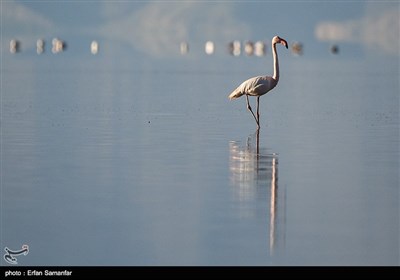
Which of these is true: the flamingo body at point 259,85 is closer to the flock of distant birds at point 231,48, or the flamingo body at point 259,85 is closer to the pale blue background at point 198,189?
the pale blue background at point 198,189

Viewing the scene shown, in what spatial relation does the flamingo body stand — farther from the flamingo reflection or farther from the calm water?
the flamingo reflection

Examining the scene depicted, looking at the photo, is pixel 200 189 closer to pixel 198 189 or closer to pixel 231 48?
pixel 198 189

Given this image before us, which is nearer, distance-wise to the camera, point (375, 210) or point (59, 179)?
point (375, 210)

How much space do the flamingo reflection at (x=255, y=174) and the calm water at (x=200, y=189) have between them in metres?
0.02

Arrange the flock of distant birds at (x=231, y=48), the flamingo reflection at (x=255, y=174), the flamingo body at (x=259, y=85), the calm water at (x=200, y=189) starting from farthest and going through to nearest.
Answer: the flock of distant birds at (x=231, y=48) < the flamingo body at (x=259, y=85) < the flamingo reflection at (x=255, y=174) < the calm water at (x=200, y=189)

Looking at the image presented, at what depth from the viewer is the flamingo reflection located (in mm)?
13566

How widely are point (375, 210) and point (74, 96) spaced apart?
24.5 metres

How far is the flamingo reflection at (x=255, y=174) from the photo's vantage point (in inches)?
534

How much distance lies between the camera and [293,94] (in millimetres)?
39469

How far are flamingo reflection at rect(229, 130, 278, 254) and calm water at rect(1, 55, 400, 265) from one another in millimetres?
20

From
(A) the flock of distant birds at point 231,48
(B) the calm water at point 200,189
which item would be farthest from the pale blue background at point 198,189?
(A) the flock of distant birds at point 231,48

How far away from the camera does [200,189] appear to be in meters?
14.5
